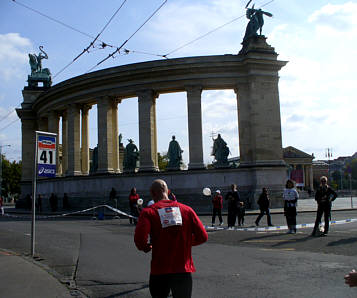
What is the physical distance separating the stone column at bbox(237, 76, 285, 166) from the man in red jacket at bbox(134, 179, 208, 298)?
26.6 meters

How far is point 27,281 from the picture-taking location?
726cm

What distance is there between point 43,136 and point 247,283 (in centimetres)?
685

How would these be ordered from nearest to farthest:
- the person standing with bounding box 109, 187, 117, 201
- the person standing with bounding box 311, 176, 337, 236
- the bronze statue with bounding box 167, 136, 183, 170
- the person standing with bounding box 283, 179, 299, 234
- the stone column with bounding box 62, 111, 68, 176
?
the person standing with bounding box 311, 176, 337, 236
the person standing with bounding box 283, 179, 299, 234
the person standing with bounding box 109, 187, 117, 201
the bronze statue with bounding box 167, 136, 183, 170
the stone column with bounding box 62, 111, 68, 176

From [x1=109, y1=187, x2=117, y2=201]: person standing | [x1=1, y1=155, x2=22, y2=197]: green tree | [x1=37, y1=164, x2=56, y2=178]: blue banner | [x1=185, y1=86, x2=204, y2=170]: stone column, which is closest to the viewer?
[x1=37, y1=164, x2=56, y2=178]: blue banner

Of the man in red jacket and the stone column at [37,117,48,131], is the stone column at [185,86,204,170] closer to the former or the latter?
the stone column at [37,117,48,131]

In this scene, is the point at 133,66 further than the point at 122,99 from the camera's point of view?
No

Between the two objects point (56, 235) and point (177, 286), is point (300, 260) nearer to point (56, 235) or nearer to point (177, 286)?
point (177, 286)

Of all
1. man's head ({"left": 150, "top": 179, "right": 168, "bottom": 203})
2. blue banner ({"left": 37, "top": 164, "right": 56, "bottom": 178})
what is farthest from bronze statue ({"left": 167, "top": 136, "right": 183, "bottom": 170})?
man's head ({"left": 150, "top": 179, "right": 168, "bottom": 203})

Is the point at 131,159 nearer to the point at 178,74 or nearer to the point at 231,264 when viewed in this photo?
the point at 178,74

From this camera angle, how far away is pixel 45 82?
1833 inches

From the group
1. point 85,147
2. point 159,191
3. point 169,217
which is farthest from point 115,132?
point 169,217

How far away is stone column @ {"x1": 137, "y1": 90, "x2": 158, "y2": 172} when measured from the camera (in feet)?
106

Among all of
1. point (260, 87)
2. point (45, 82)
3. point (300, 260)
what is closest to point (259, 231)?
point (300, 260)

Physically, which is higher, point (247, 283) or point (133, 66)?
point (133, 66)
